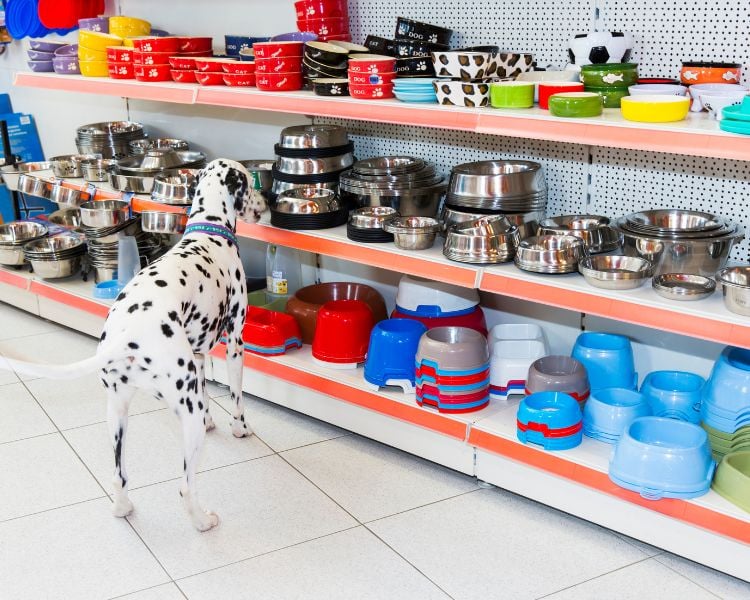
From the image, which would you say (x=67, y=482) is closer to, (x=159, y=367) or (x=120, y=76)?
(x=159, y=367)

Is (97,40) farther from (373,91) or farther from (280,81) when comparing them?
(373,91)

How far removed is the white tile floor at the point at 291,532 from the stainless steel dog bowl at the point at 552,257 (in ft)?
2.85

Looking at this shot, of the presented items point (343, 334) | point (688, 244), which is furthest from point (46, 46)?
point (688, 244)

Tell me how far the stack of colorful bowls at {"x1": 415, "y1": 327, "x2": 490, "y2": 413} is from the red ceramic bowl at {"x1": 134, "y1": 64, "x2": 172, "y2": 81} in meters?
2.13

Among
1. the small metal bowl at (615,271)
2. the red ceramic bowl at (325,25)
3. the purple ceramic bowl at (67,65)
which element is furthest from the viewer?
the purple ceramic bowl at (67,65)

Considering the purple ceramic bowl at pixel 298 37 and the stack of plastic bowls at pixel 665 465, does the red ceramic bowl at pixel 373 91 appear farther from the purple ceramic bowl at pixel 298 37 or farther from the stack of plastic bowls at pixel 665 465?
the stack of plastic bowls at pixel 665 465

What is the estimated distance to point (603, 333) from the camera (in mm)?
3383

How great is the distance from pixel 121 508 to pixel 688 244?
7.16 feet

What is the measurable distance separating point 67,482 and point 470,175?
6.51ft

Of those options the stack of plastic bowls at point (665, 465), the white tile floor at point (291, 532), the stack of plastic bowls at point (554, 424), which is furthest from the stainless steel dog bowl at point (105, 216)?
the stack of plastic bowls at point (665, 465)

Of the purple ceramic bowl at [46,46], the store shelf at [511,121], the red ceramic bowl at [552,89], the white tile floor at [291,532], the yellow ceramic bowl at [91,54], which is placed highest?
the purple ceramic bowl at [46,46]

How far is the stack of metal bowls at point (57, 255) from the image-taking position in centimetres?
515

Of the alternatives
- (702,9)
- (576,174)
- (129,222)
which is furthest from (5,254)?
(702,9)

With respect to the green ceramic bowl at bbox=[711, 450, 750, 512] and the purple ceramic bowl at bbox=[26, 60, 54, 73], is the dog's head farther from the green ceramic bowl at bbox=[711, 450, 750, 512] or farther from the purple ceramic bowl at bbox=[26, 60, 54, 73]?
the purple ceramic bowl at bbox=[26, 60, 54, 73]
